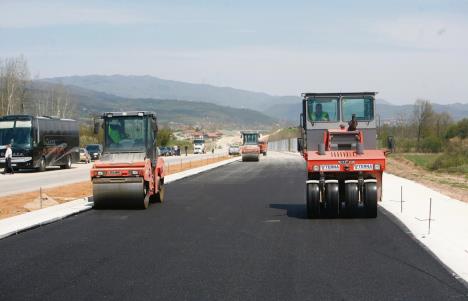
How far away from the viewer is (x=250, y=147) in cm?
6575

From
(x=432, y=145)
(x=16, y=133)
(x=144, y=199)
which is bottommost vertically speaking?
(x=432, y=145)

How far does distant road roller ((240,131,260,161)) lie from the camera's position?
6544 cm

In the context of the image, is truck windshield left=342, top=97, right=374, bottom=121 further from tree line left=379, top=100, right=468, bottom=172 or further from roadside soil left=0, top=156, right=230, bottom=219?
tree line left=379, top=100, right=468, bottom=172

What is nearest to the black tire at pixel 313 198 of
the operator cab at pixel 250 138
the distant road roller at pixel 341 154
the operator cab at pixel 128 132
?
the distant road roller at pixel 341 154

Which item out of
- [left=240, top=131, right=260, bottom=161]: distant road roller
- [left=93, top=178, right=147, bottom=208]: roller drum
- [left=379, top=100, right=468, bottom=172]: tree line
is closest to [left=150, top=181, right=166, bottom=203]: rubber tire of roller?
[left=93, top=178, right=147, bottom=208]: roller drum

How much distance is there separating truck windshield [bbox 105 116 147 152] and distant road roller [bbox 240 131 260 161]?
44815 mm

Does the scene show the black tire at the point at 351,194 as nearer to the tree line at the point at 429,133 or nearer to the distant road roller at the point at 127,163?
the distant road roller at the point at 127,163

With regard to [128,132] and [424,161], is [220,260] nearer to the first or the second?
[128,132]

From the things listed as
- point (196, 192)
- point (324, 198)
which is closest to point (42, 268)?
point (324, 198)

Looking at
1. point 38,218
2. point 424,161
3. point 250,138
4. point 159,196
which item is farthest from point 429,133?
point 38,218

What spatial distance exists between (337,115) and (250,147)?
4575cm

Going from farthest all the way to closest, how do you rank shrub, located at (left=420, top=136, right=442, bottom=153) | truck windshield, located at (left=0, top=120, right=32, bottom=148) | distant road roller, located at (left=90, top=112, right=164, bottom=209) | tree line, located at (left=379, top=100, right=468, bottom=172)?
1. shrub, located at (left=420, top=136, right=442, bottom=153)
2. tree line, located at (left=379, top=100, right=468, bottom=172)
3. truck windshield, located at (left=0, top=120, right=32, bottom=148)
4. distant road roller, located at (left=90, top=112, right=164, bottom=209)

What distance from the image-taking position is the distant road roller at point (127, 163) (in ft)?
63.9

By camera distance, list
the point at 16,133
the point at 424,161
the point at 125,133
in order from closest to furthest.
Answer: the point at 125,133, the point at 16,133, the point at 424,161
